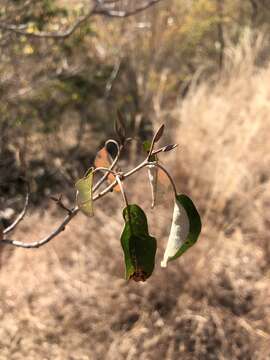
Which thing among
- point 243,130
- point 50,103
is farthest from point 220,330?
point 50,103

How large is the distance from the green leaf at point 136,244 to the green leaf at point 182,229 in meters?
0.02

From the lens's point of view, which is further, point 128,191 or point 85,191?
point 128,191

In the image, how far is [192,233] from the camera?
0.75 metres

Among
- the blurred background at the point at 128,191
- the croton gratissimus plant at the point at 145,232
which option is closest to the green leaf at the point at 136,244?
the croton gratissimus plant at the point at 145,232

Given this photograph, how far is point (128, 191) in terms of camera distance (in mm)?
2693

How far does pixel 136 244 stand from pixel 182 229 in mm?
65

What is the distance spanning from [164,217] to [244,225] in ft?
1.37

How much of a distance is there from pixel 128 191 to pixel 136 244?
1970mm

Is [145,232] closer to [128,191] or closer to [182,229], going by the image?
[182,229]

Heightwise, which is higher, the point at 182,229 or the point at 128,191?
the point at 182,229

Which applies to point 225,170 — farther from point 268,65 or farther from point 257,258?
point 268,65

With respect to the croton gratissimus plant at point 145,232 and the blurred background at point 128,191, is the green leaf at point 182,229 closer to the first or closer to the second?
the croton gratissimus plant at point 145,232

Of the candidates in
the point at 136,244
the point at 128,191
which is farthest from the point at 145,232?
the point at 128,191

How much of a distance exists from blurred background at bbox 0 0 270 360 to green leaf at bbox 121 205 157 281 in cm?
71
